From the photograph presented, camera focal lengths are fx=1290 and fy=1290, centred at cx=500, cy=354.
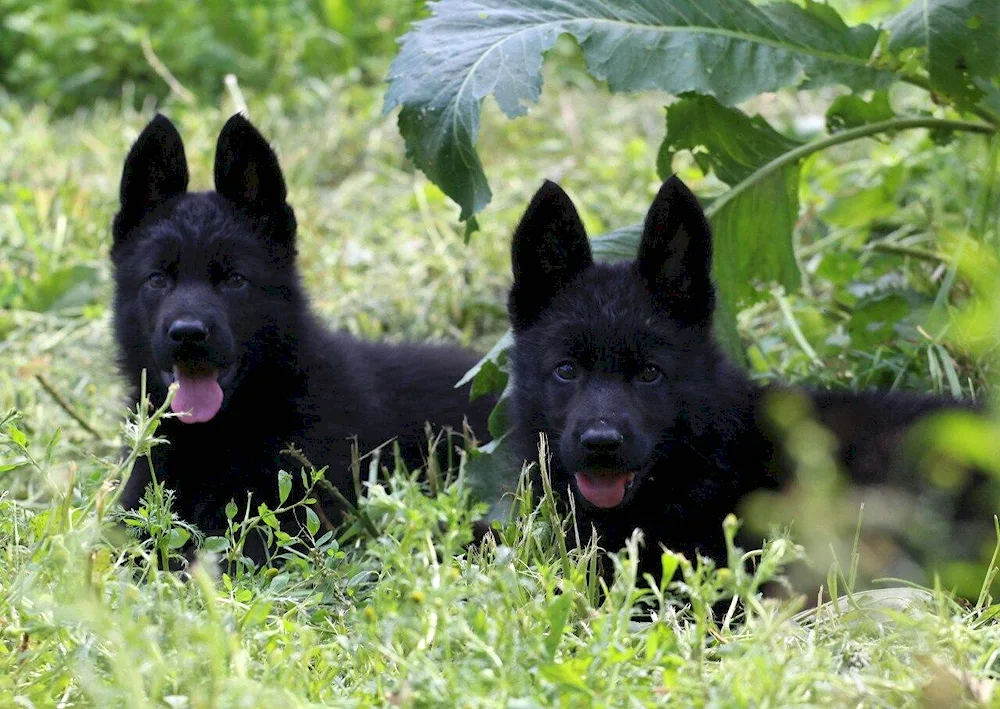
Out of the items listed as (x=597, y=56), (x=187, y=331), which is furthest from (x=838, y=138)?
(x=187, y=331)

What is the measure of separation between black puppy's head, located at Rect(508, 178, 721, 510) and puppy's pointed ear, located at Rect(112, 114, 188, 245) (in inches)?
54.4

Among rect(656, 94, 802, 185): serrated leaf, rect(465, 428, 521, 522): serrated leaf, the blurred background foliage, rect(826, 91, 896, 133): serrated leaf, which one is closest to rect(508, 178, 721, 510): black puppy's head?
rect(465, 428, 521, 522): serrated leaf

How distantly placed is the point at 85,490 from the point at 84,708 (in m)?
1.35

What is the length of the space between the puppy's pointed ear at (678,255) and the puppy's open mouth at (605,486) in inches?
21.1

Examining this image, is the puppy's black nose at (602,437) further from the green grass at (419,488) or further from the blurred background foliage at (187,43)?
the blurred background foliage at (187,43)

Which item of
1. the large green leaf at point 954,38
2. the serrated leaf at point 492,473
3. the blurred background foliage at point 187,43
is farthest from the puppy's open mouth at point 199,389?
the blurred background foliage at point 187,43

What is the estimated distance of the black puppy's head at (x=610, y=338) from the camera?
12.3 feet

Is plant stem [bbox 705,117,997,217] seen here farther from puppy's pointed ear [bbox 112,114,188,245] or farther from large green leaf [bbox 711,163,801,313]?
puppy's pointed ear [bbox 112,114,188,245]

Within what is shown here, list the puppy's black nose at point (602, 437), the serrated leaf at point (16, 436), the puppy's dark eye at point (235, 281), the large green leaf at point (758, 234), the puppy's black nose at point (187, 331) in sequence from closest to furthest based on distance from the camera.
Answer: the serrated leaf at point (16, 436) < the puppy's black nose at point (602, 437) < the puppy's black nose at point (187, 331) < the puppy's dark eye at point (235, 281) < the large green leaf at point (758, 234)

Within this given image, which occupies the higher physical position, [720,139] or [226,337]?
[720,139]

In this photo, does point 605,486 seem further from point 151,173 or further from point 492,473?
point 151,173

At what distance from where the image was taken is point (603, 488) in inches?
150

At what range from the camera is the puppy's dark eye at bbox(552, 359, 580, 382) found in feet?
12.8

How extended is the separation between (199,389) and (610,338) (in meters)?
1.45
